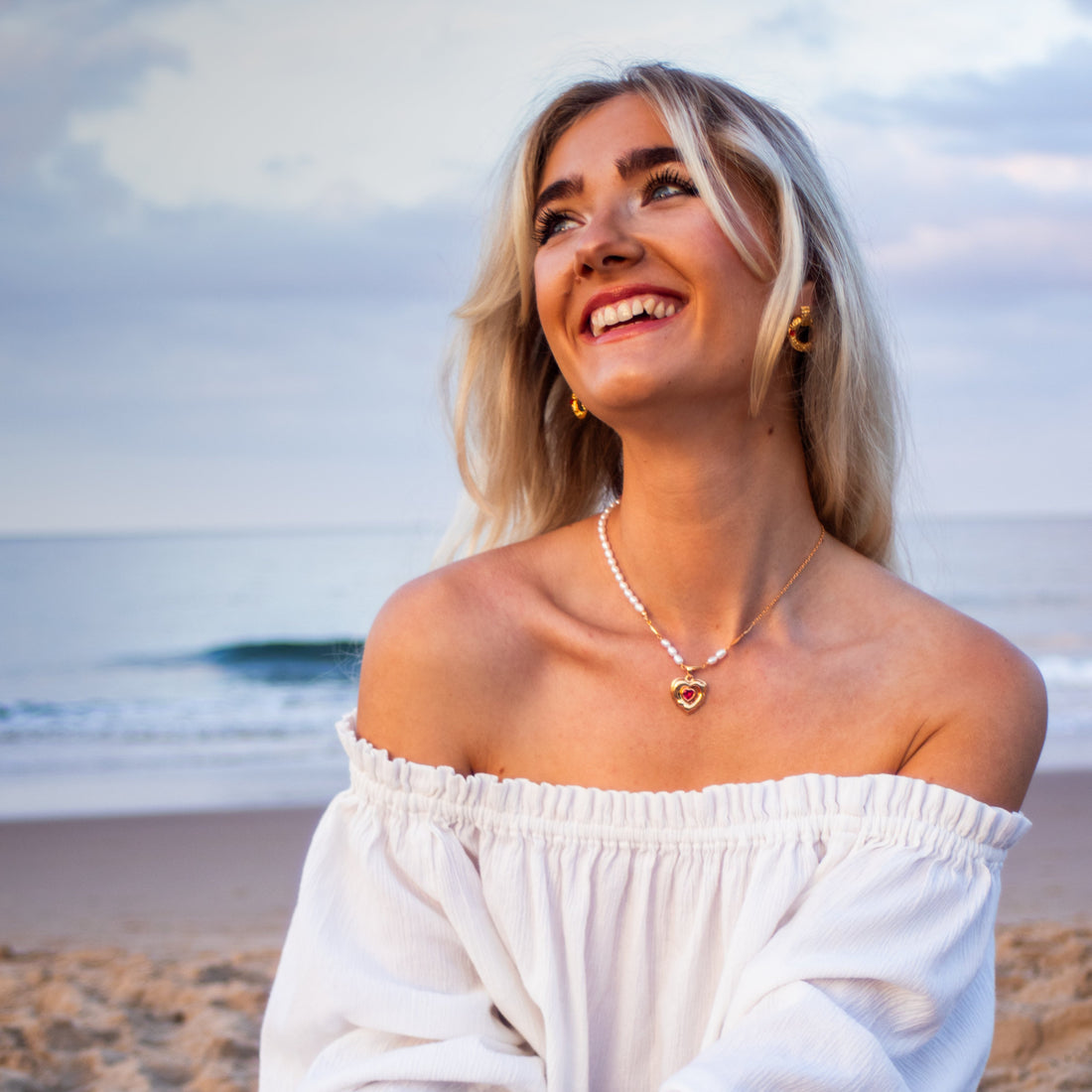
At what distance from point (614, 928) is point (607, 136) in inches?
52.4

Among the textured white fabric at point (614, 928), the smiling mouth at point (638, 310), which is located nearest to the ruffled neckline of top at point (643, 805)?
the textured white fabric at point (614, 928)

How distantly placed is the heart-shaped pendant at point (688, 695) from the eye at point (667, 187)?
82cm

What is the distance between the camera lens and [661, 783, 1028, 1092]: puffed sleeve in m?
1.52

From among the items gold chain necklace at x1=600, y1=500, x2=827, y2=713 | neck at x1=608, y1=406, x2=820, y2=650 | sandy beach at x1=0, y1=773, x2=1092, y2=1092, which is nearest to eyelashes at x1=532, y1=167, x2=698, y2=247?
neck at x1=608, y1=406, x2=820, y2=650

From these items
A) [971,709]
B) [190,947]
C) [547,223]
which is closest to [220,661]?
[190,947]

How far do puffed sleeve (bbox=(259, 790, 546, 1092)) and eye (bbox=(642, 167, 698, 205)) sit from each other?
43.5 inches

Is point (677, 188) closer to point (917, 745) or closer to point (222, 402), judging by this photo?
point (917, 745)

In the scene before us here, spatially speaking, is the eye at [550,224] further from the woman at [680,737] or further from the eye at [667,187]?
the eye at [667,187]

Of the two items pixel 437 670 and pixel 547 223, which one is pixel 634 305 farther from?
pixel 437 670

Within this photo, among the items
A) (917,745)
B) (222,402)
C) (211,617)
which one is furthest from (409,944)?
(222,402)

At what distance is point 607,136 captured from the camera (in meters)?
2.02

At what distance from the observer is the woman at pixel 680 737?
1.67 meters

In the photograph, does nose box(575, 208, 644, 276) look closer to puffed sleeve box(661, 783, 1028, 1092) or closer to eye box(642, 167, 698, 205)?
eye box(642, 167, 698, 205)

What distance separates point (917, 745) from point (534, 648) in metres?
0.64
